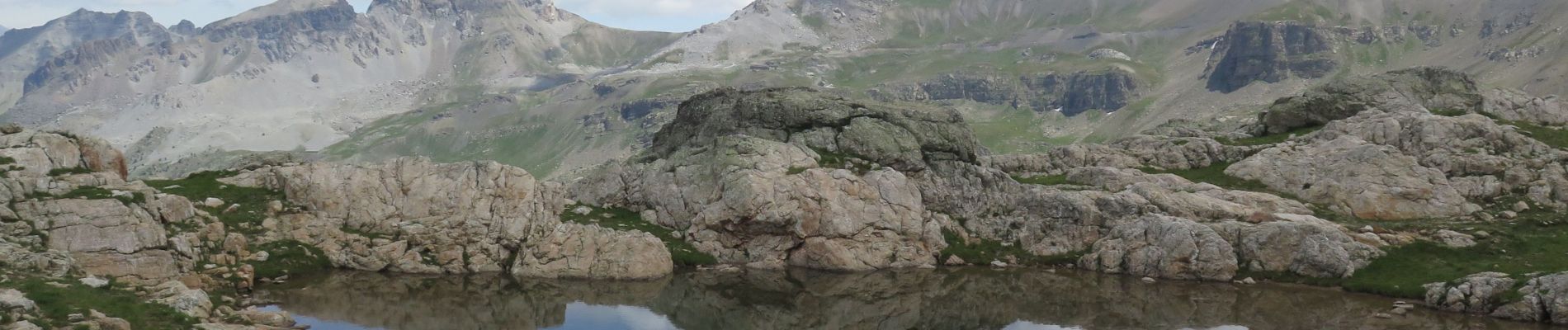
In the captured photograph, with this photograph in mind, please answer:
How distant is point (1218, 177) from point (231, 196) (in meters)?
78.3

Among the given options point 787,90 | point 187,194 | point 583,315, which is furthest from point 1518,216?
point 187,194

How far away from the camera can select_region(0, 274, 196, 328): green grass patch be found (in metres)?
35.8

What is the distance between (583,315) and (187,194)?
104ft

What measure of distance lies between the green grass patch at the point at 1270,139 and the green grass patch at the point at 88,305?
297 ft

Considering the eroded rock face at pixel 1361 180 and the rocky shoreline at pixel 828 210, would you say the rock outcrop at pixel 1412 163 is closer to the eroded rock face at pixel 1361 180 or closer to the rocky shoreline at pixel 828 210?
the eroded rock face at pixel 1361 180

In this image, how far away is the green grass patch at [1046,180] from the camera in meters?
86.0

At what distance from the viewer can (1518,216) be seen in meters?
69.4

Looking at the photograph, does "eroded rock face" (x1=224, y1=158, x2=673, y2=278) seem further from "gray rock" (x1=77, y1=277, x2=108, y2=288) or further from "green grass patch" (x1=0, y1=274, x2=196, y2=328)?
"green grass patch" (x1=0, y1=274, x2=196, y2=328)

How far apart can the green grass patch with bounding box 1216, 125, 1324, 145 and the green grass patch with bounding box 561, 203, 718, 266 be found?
58.7 meters

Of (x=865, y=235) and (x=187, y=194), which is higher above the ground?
(x=187, y=194)

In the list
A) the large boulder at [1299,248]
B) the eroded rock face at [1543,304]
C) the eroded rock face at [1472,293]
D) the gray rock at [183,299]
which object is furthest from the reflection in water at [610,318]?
the eroded rock face at [1543,304]

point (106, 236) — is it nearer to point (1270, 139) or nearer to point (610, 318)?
point (610, 318)

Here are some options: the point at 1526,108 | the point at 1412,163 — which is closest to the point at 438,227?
the point at 1412,163

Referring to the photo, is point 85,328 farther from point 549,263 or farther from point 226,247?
point 549,263
